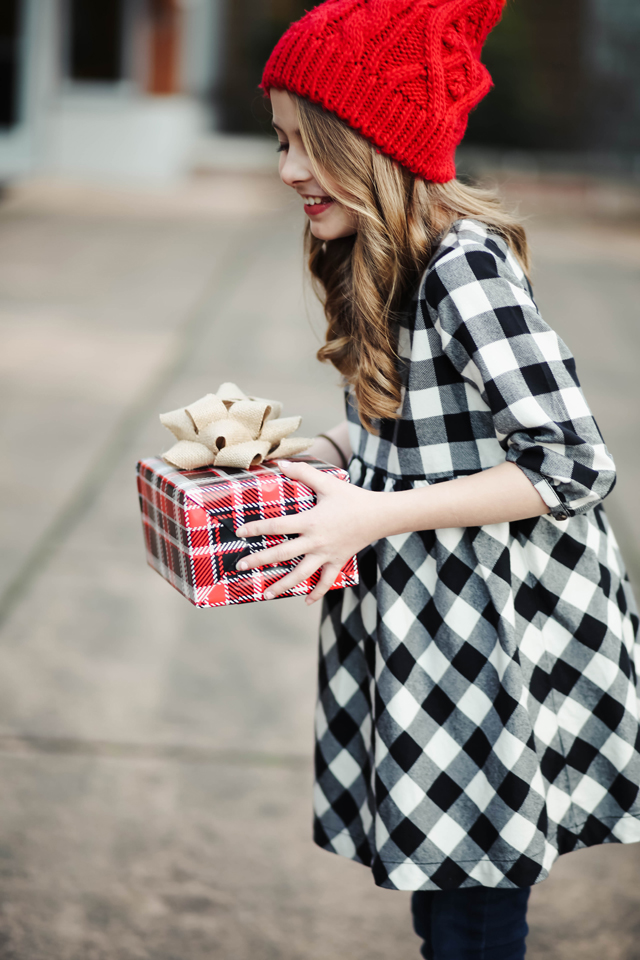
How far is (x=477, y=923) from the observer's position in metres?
1.42

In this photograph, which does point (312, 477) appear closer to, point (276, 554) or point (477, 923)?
point (276, 554)

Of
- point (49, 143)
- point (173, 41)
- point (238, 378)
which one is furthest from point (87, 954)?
point (173, 41)

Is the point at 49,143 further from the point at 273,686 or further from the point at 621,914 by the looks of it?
the point at 621,914

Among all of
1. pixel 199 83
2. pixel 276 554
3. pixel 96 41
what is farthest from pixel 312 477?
pixel 199 83

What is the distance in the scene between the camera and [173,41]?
15.9 meters

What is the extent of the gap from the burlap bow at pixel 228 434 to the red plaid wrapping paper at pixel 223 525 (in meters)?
0.02

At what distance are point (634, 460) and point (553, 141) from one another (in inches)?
731

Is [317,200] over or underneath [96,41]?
over

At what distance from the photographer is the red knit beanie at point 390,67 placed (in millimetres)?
1221

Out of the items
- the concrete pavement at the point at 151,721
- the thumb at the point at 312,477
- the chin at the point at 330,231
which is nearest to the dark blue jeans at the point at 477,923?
the concrete pavement at the point at 151,721

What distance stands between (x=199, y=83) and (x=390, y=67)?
1893cm

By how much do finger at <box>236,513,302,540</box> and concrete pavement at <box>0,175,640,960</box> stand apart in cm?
40

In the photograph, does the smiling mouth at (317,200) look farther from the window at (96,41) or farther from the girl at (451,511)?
the window at (96,41)

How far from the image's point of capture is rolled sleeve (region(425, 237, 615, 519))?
1.17m
